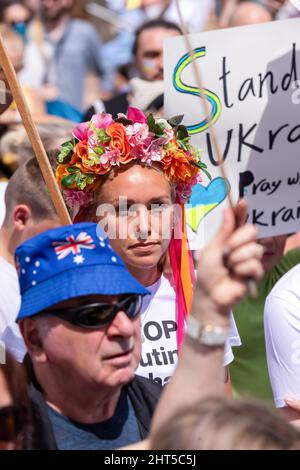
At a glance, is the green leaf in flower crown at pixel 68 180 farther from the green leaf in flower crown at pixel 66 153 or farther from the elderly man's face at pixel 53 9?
the elderly man's face at pixel 53 9

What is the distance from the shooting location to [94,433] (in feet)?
9.84

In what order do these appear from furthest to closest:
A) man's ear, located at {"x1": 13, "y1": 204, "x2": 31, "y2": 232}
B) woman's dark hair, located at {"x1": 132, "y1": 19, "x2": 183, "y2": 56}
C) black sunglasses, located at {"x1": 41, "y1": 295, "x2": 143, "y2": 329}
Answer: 1. woman's dark hair, located at {"x1": 132, "y1": 19, "x2": 183, "y2": 56}
2. man's ear, located at {"x1": 13, "y1": 204, "x2": 31, "y2": 232}
3. black sunglasses, located at {"x1": 41, "y1": 295, "x2": 143, "y2": 329}

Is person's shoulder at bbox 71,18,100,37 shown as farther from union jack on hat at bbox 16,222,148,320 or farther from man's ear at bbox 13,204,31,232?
union jack on hat at bbox 16,222,148,320

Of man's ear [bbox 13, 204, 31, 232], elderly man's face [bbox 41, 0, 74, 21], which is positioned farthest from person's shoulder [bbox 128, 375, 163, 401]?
elderly man's face [bbox 41, 0, 74, 21]

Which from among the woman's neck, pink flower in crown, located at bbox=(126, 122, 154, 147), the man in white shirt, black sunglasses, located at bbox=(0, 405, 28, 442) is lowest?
the man in white shirt

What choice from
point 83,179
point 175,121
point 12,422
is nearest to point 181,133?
point 175,121

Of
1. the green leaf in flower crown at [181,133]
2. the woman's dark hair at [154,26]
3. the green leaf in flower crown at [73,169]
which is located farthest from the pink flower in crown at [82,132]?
the woman's dark hair at [154,26]

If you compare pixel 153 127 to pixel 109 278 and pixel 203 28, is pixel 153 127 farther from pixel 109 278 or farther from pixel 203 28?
pixel 203 28

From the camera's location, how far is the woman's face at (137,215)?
13.3ft

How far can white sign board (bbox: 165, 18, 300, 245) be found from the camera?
4707mm

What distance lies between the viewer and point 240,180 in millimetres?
4738

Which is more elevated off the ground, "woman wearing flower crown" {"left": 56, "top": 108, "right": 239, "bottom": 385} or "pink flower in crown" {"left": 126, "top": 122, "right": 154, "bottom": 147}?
"pink flower in crown" {"left": 126, "top": 122, "right": 154, "bottom": 147}

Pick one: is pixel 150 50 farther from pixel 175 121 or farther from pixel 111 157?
pixel 111 157

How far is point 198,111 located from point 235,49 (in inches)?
11.7
